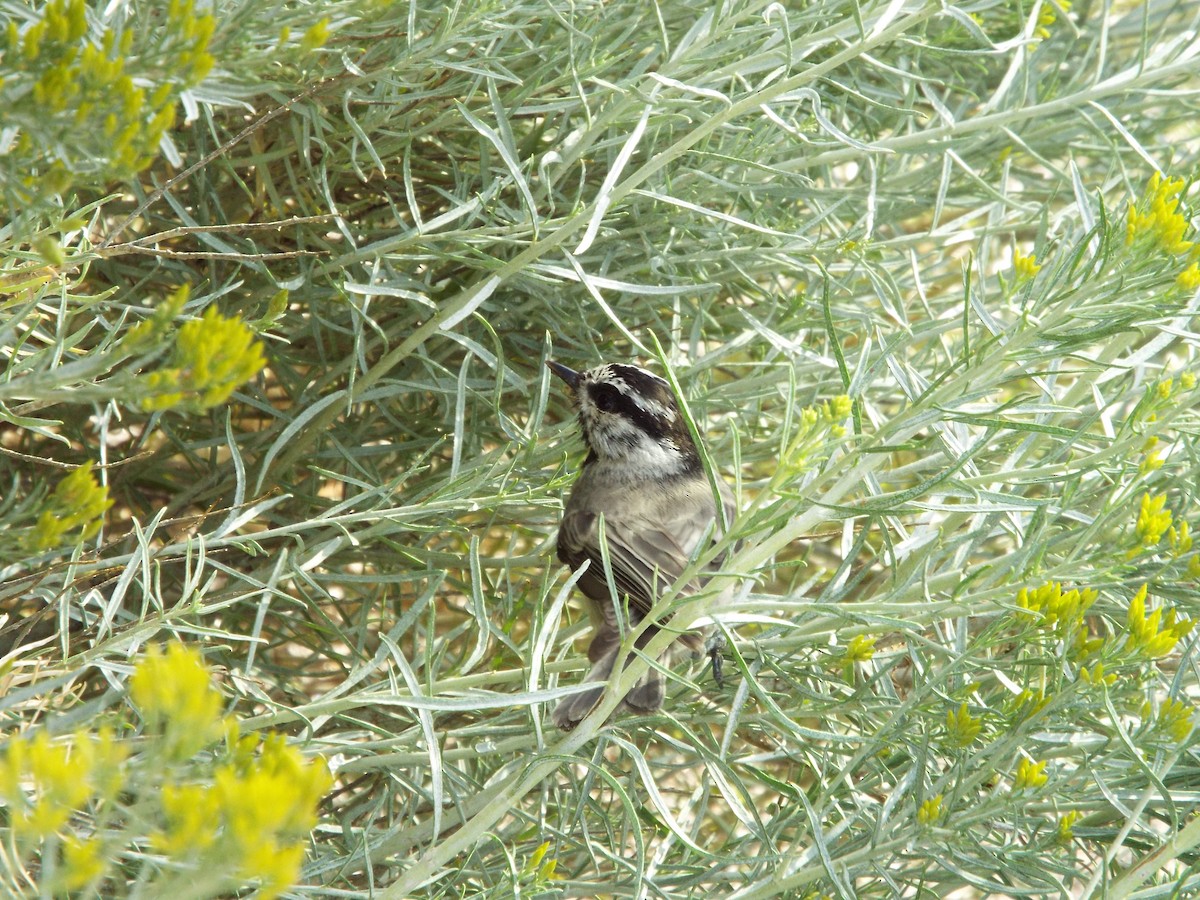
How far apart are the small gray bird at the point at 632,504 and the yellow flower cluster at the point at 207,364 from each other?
1169 mm

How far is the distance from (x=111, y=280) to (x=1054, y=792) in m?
1.97

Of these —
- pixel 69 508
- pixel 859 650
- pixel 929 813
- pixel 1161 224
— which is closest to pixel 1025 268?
pixel 1161 224

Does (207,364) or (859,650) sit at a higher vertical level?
(207,364)

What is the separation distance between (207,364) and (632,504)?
2201mm

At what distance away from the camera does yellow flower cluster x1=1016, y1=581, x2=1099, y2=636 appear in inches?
69.1

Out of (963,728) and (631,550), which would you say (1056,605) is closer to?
(963,728)

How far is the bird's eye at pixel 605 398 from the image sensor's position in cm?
304

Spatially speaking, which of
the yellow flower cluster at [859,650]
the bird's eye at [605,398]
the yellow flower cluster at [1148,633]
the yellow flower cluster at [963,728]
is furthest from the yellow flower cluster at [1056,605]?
the bird's eye at [605,398]

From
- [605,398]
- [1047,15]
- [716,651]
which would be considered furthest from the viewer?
[605,398]

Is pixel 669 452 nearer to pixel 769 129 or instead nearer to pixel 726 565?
pixel 769 129

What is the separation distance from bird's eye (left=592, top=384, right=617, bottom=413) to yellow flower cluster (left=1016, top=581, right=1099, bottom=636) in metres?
1.41

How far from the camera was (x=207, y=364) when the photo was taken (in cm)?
113

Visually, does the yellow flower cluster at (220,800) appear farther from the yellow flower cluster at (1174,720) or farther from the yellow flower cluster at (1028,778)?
the yellow flower cluster at (1174,720)

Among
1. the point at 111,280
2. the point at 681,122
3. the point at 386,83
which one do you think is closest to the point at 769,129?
the point at 681,122
